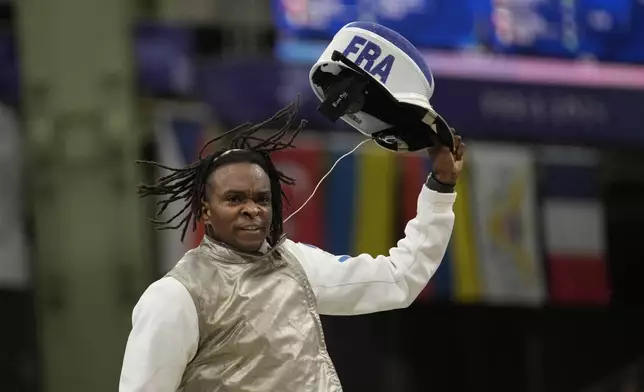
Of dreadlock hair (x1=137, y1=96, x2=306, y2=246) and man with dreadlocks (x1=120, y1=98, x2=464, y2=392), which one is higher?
dreadlock hair (x1=137, y1=96, x2=306, y2=246)

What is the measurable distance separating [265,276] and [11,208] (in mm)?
2761

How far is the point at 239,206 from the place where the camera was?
179 cm

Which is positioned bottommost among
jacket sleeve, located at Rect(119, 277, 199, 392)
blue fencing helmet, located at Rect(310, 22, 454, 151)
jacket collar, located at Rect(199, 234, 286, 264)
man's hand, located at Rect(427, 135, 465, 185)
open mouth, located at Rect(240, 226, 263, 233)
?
jacket sleeve, located at Rect(119, 277, 199, 392)

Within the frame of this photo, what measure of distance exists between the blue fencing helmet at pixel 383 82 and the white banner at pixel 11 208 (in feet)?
8.57

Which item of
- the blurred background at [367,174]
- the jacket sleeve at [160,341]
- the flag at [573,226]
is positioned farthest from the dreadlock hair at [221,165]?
the flag at [573,226]

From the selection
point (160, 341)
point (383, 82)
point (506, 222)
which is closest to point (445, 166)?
point (383, 82)

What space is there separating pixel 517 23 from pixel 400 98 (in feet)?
9.67

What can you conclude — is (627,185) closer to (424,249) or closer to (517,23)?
(517,23)

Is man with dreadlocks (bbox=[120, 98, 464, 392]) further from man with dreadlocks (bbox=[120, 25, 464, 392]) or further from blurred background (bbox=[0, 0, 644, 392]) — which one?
blurred background (bbox=[0, 0, 644, 392])

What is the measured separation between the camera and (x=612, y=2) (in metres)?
4.85

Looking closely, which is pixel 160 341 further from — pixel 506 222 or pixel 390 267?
pixel 506 222

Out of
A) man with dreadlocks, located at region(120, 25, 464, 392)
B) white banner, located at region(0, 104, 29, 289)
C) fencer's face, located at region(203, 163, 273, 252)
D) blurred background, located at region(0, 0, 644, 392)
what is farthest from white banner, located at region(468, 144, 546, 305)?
fencer's face, located at region(203, 163, 273, 252)

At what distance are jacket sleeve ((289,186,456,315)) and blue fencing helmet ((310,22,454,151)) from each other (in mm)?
114

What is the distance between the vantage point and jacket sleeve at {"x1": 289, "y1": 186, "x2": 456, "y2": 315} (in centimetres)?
190
